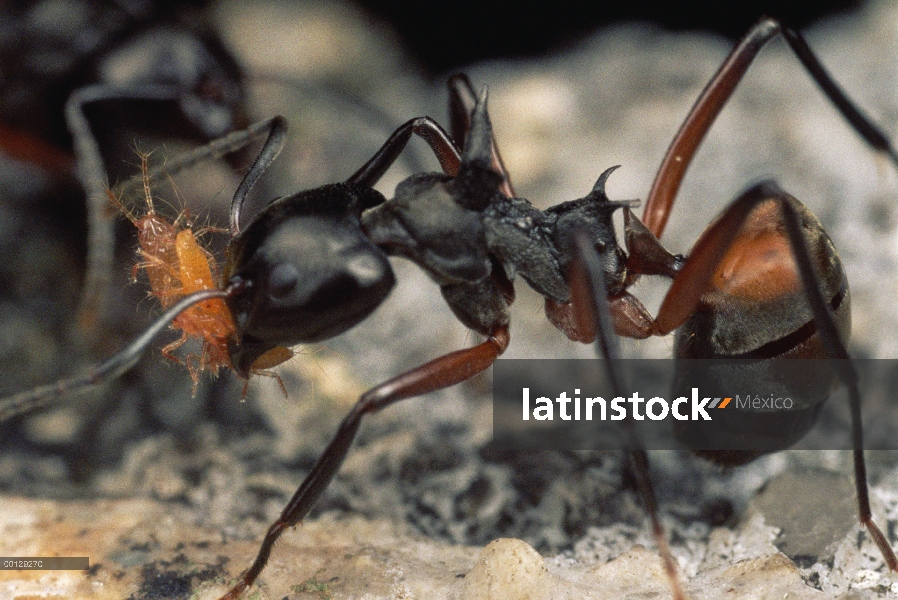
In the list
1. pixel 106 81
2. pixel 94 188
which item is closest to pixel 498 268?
pixel 94 188

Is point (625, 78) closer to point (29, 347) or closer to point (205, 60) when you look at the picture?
point (205, 60)

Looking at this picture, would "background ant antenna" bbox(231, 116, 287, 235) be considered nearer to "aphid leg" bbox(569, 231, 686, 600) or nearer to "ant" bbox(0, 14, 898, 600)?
"ant" bbox(0, 14, 898, 600)

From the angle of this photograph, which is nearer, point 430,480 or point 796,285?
point 796,285

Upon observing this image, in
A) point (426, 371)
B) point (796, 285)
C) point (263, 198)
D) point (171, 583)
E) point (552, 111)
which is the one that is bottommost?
point (171, 583)

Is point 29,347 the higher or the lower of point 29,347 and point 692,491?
the higher

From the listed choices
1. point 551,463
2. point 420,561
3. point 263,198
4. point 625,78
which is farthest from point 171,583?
point 625,78

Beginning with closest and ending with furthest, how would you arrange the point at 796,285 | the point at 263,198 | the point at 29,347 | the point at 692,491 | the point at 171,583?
the point at 171,583, the point at 796,285, the point at 692,491, the point at 29,347, the point at 263,198

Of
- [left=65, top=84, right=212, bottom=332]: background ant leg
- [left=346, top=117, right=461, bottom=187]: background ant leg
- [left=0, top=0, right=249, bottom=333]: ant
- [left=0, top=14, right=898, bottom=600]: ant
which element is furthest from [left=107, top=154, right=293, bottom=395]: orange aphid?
[left=0, top=0, right=249, bottom=333]: ant
